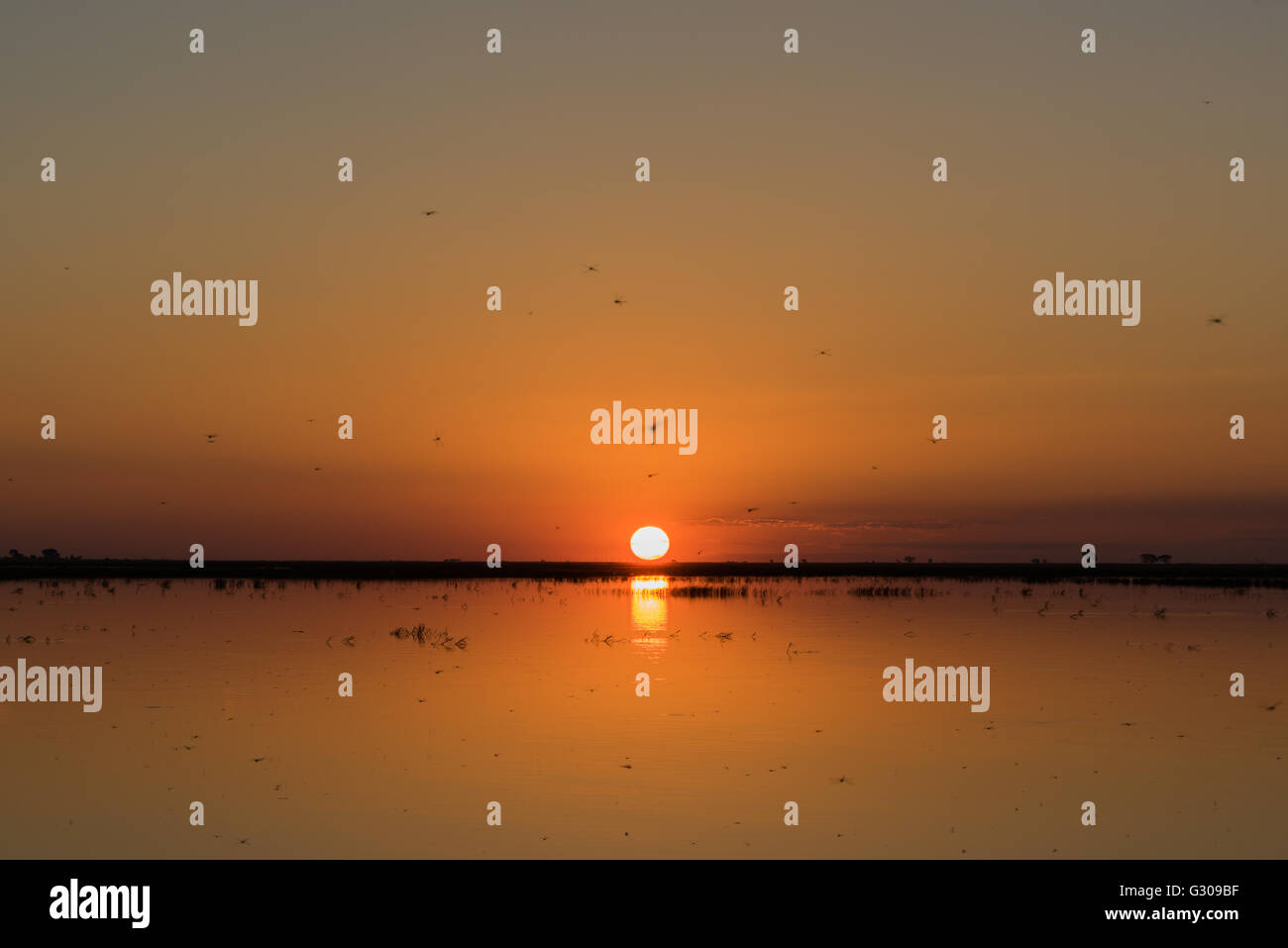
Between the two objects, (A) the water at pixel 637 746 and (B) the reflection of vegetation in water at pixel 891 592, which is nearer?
(A) the water at pixel 637 746

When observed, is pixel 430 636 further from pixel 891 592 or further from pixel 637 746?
pixel 891 592

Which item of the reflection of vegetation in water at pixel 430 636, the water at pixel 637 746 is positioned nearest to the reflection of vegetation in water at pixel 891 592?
the water at pixel 637 746

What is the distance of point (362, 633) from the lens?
1859 inches

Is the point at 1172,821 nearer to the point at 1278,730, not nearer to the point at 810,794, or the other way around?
the point at 810,794

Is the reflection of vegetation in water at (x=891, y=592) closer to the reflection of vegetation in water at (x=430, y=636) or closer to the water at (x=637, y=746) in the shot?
the water at (x=637, y=746)

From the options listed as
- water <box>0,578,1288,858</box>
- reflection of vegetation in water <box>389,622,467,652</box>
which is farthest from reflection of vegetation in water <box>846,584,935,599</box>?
reflection of vegetation in water <box>389,622,467,652</box>

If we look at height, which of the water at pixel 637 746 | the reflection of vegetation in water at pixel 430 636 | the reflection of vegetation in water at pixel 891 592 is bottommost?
the water at pixel 637 746

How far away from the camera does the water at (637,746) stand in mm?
18453

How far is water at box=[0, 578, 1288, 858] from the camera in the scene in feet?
60.5

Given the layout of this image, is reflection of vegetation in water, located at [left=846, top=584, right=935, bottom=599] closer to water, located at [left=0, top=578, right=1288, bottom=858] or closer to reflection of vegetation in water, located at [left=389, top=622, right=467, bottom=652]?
water, located at [left=0, top=578, right=1288, bottom=858]
